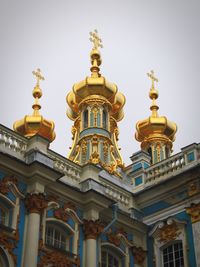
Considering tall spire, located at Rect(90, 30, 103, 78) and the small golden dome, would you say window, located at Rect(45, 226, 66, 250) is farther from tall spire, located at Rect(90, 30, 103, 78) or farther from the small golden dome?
tall spire, located at Rect(90, 30, 103, 78)

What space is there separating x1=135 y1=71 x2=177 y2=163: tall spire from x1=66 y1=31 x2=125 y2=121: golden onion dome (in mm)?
2017

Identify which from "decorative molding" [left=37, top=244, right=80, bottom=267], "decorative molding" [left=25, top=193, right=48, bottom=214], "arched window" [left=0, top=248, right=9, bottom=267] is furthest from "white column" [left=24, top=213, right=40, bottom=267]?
"arched window" [left=0, top=248, right=9, bottom=267]

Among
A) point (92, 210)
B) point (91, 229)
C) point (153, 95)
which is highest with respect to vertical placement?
point (153, 95)

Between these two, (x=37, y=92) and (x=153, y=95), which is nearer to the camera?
(x=37, y=92)

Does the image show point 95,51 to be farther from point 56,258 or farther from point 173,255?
point 56,258

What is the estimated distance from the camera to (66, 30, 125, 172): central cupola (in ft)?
109

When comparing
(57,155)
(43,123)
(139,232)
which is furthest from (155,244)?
(43,123)

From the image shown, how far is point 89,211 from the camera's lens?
1886 centimetres

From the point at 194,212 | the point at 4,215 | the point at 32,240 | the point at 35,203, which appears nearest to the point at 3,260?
the point at 32,240

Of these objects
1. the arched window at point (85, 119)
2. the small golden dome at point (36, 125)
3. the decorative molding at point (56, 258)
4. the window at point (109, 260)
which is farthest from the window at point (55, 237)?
the small golden dome at point (36, 125)

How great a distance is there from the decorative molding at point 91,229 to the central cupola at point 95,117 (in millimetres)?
13453

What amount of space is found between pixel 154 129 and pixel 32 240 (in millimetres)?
21777

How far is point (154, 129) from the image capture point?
37.3 m

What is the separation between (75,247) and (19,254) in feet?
7.32
